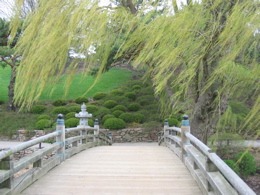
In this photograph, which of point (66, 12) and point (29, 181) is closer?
point (29, 181)

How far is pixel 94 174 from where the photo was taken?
382 cm

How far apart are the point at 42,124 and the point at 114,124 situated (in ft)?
11.8

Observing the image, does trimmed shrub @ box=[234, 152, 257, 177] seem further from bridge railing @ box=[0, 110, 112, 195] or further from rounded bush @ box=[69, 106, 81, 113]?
rounded bush @ box=[69, 106, 81, 113]

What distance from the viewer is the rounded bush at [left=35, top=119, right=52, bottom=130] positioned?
13367 millimetres

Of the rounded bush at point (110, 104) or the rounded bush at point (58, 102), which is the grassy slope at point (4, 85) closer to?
the rounded bush at point (58, 102)

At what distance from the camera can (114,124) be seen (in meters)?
13.1

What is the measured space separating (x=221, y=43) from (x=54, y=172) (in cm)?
289

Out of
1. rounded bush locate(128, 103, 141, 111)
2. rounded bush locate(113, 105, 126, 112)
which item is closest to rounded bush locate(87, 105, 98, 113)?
rounded bush locate(113, 105, 126, 112)

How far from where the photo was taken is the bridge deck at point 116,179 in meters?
3.05

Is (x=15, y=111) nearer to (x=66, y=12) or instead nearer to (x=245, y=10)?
(x=66, y=12)

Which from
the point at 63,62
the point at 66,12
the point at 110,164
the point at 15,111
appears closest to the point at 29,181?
the point at 110,164

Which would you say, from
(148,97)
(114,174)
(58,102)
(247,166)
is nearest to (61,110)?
(58,102)

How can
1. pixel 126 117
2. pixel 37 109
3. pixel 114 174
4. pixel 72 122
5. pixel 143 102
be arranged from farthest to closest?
pixel 143 102 < pixel 37 109 < pixel 126 117 < pixel 72 122 < pixel 114 174

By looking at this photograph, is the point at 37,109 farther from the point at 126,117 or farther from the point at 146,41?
the point at 146,41
